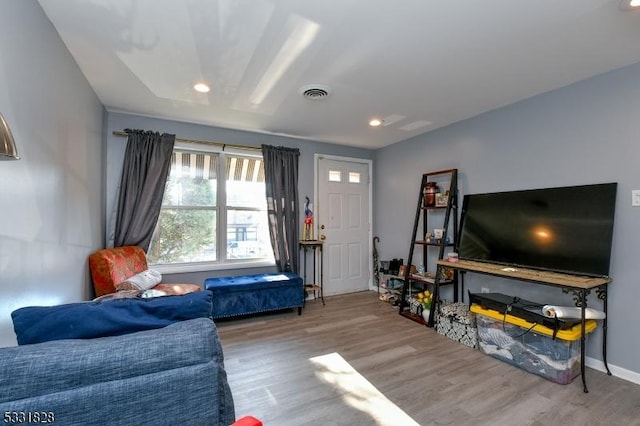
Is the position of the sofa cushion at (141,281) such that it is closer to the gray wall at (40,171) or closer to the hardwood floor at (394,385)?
the gray wall at (40,171)

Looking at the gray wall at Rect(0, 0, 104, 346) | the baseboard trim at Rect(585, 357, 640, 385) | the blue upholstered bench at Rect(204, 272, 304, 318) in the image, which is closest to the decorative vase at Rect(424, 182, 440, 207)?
the blue upholstered bench at Rect(204, 272, 304, 318)

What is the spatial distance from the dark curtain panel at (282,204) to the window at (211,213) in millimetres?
191

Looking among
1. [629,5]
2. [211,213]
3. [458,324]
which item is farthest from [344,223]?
[629,5]

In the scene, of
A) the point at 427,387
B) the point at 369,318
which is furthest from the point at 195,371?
the point at 369,318

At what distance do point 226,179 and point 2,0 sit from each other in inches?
107

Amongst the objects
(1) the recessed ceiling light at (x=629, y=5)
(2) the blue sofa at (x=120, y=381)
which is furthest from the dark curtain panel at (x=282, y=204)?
(1) the recessed ceiling light at (x=629, y=5)

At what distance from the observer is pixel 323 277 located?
459 centimetres

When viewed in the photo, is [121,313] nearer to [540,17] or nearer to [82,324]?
[82,324]

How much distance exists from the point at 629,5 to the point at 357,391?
9.51 ft

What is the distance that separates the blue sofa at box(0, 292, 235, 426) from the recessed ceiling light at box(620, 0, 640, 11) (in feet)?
8.76

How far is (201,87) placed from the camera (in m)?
2.68

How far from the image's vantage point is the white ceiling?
5.64 ft

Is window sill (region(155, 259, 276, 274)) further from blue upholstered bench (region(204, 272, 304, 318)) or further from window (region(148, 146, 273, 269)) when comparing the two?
blue upholstered bench (region(204, 272, 304, 318))

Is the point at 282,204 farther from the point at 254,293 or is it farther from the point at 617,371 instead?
the point at 617,371
